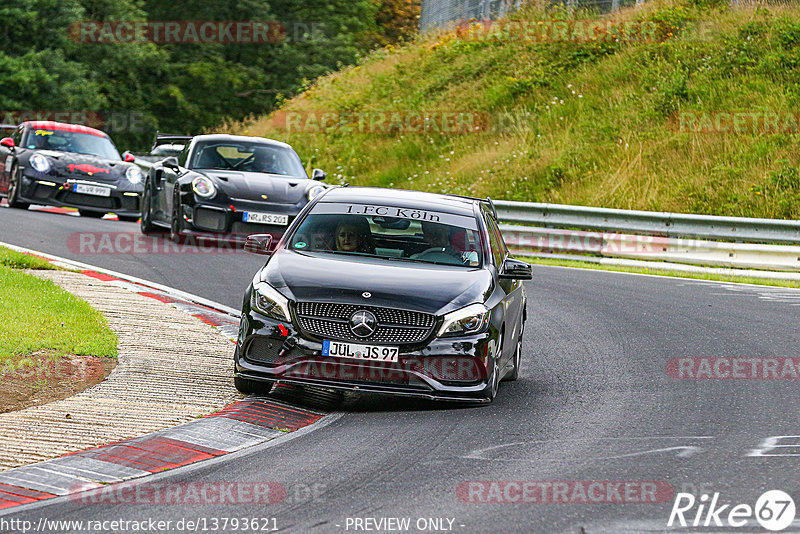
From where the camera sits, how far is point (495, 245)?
372 inches

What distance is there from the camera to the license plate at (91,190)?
67.5 ft

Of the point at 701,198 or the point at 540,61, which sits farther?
the point at 540,61

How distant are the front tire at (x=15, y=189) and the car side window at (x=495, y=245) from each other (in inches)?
521

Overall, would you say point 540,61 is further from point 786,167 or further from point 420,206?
point 420,206

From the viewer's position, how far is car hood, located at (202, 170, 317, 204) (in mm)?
16531

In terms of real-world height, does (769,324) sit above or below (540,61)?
below

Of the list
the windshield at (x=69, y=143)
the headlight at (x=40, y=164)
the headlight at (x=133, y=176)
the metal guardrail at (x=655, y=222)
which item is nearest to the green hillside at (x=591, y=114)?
the metal guardrail at (x=655, y=222)

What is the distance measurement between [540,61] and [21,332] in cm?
2410

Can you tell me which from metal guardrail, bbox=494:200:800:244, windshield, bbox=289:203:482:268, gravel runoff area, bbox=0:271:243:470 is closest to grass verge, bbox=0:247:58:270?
gravel runoff area, bbox=0:271:243:470

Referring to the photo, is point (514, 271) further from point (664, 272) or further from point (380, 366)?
point (664, 272)

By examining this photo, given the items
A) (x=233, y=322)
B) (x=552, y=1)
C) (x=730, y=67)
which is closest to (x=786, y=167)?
(x=730, y=67)

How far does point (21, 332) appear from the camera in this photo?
914cm

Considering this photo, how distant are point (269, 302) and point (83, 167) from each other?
13659 millimetres

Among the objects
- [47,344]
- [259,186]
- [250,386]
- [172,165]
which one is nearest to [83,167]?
[172,165]
